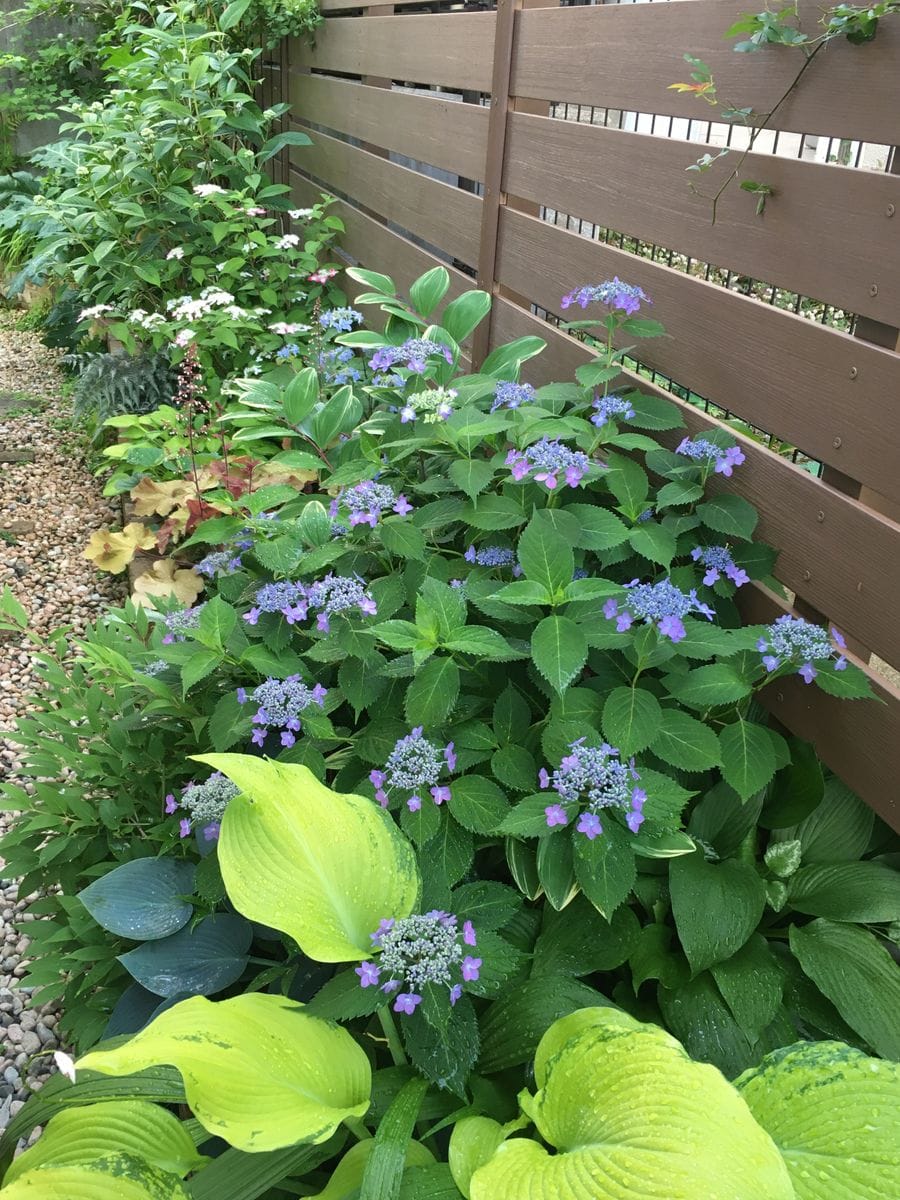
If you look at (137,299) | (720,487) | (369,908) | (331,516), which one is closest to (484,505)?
(331,516)

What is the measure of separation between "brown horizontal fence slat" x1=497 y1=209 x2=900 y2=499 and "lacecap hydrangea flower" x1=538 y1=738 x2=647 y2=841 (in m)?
0.48

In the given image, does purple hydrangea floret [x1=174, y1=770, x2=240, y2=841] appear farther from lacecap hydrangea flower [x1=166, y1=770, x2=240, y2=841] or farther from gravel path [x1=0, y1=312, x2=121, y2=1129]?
gravel path [x1=0, y1=312, x2=121, y2=1129]

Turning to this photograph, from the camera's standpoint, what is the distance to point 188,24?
386cm

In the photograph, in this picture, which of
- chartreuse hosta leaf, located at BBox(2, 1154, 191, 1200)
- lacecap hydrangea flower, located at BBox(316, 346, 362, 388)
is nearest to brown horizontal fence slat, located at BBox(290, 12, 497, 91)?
lacecap hydrangea flower, located at BBox(316, 346, 362, 388)

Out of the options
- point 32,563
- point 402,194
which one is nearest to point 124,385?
point 32,563

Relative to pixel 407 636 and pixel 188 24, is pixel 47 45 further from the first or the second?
pixel 407 636

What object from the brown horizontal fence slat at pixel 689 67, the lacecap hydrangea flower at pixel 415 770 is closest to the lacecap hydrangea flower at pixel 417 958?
the lacecap hydrangea flower at pixel 415 770

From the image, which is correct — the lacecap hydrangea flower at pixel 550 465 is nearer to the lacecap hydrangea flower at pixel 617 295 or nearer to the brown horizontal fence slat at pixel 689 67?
the lacecap hydrangea flower at pixel 617 295

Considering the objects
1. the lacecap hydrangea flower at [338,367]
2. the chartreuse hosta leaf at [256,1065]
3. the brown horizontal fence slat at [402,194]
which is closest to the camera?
the chartreuse hosta leaf at [256,1065]

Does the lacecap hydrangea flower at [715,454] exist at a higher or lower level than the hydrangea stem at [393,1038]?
higher

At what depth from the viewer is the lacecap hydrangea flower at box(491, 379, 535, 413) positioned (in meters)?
1.53

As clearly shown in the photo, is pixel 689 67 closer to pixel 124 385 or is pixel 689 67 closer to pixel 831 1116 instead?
pixel 831 1116

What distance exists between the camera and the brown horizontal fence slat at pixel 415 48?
241 centimetres

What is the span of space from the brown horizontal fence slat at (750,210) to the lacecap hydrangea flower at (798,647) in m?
0.39
